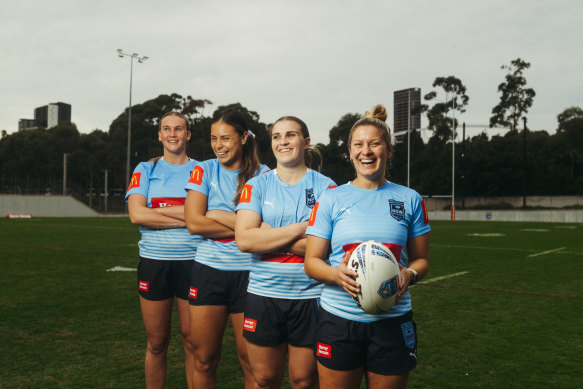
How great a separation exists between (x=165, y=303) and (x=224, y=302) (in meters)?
0.69

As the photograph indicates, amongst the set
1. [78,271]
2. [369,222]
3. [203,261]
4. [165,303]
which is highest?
[369,222]

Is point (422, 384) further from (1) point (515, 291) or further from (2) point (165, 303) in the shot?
(1) point (515, 291)

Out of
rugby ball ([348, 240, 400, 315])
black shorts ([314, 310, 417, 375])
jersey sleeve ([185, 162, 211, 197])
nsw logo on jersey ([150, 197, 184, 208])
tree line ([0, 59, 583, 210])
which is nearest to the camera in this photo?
rugby ball ([348, 240, 400, 315])

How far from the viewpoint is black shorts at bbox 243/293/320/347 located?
287 cm

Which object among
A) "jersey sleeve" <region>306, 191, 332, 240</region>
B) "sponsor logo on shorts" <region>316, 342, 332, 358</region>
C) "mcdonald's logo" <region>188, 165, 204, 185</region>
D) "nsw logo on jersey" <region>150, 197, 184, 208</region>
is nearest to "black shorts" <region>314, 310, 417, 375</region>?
"sponsor logo on shorts" <region>316, 342, 332, 358</region>

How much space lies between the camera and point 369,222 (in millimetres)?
2561

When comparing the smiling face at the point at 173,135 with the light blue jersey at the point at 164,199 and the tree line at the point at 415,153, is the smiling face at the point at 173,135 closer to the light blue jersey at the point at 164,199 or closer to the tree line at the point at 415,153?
the light blue jersey at the point at 164,199

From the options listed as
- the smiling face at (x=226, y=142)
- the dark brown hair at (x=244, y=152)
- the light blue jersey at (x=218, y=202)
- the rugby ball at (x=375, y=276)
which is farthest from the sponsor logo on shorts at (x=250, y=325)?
the smiling face at (x=226, y=142)

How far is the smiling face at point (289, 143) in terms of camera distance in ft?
10.1

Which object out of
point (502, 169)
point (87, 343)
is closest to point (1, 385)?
point (87, 343)

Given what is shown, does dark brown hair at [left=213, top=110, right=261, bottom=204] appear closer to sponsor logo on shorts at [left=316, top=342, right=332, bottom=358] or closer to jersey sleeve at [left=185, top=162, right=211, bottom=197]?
jersey sleeve at [left=185, top=162, right=211, bottom=197]

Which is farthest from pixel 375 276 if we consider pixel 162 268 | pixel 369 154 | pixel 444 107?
pixel 444 107

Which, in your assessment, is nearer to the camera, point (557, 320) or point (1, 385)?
point (1, 385)

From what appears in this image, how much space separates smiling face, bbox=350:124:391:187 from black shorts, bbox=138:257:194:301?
1.74 meters
